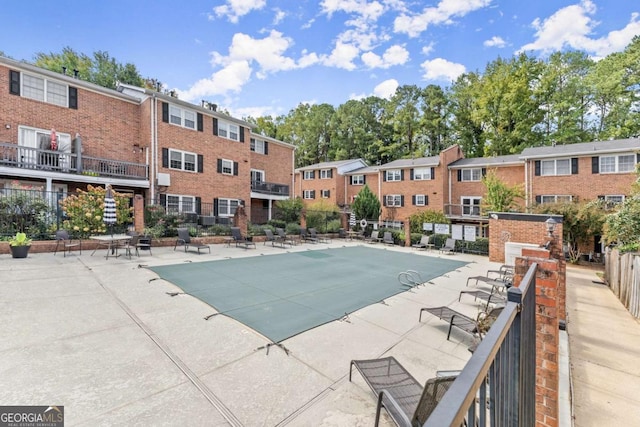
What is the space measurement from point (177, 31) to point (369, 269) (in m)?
17.6

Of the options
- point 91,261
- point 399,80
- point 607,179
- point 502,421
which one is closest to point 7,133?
point 91,261

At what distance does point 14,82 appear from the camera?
1322 centimetres

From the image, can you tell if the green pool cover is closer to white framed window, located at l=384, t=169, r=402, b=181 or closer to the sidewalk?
the sidewalk

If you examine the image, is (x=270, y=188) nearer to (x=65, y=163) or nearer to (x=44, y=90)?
(x=65, y=163)

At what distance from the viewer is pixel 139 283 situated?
685 centimetres

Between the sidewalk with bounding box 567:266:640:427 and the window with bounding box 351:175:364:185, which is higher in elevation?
the window with bounding box 351:175:364:185

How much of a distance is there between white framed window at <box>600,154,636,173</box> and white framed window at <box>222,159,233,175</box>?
24654 millimetres

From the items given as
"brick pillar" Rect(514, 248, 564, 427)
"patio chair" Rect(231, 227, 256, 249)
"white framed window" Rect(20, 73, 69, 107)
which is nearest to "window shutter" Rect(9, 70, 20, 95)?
"white framed window" Rect(20, 73, 69, 107)

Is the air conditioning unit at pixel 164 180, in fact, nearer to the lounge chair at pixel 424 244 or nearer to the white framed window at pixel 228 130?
the white framed window at pixel 228 130

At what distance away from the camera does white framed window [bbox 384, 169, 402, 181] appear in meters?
27.4

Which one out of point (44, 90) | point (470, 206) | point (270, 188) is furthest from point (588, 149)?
point (44, 90)

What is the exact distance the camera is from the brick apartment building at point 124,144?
13.3 m

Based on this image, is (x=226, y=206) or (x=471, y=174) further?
(x=471, y=174)

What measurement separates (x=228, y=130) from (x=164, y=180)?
20.5 feet
